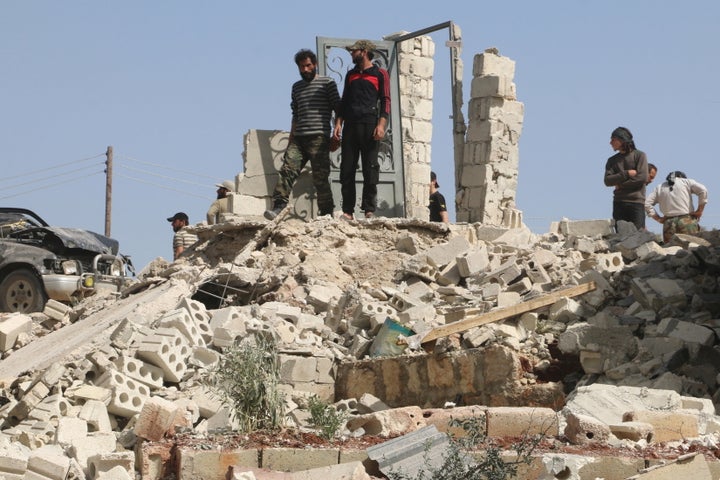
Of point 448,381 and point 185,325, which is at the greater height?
point 185,325

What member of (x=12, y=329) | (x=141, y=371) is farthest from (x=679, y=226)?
(x=12, y=329)

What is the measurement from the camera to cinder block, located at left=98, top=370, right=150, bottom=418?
460 inches

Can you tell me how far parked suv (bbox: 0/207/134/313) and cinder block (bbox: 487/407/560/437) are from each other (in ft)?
30.2

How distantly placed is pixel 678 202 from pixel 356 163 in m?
3.47

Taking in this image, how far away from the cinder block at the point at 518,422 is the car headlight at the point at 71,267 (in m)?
9.50

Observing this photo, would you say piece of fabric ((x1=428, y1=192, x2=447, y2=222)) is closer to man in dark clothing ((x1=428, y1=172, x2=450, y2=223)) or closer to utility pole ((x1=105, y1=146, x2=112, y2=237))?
man in dark clothing ((x1=428, y1=172, x2=450, y2=223))

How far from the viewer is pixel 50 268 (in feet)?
60.4

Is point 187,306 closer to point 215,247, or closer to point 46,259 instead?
point 215,247

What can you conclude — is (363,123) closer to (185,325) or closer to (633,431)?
(185,325)

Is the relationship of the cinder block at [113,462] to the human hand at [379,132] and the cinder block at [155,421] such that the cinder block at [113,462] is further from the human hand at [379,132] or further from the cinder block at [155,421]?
the human hand at [379,132]

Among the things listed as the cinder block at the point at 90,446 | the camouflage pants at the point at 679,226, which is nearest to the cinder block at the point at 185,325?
the cinder block at the point at 90,446

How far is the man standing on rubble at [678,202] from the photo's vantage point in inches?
611

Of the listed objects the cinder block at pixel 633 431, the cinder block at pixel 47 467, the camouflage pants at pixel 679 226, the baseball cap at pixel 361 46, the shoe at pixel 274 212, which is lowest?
the cinder block at pixel 47 467

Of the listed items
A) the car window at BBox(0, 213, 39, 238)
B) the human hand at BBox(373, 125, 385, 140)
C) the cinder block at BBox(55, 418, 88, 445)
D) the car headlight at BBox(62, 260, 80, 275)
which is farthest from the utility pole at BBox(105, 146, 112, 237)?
the cinder block at BBox(55, 418, 88, 445)
